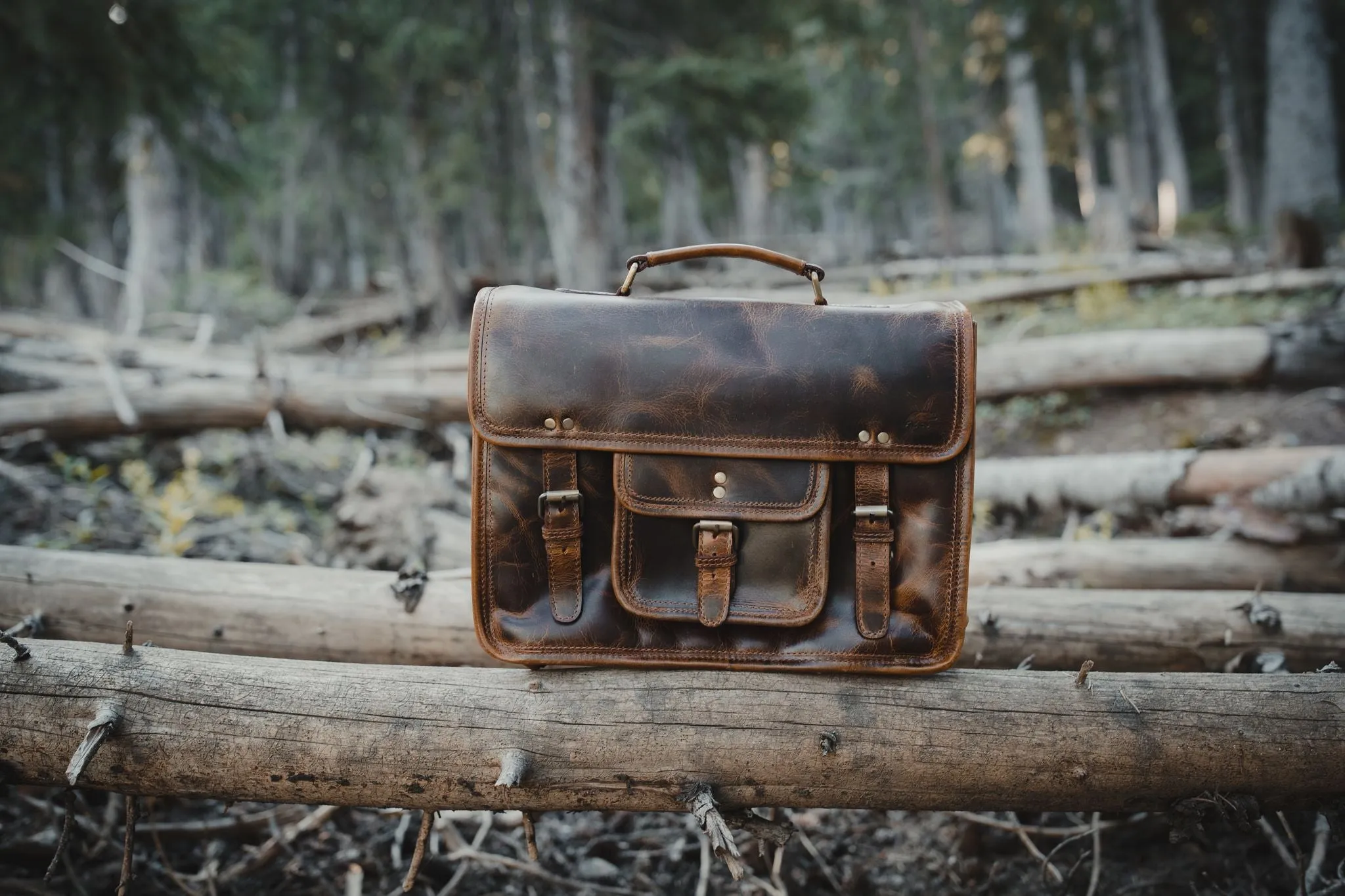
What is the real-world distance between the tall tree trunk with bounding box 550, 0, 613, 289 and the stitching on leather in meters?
7.63

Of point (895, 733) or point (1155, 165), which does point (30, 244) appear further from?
point (1155, 165)

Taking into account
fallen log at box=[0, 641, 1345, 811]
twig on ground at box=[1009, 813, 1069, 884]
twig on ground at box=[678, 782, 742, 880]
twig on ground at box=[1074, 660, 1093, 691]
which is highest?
twig on ground at box=[1074, 660, 1093, 691]

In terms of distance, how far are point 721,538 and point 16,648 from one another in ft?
4.83

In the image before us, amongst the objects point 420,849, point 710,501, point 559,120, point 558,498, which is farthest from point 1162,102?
point 420,849

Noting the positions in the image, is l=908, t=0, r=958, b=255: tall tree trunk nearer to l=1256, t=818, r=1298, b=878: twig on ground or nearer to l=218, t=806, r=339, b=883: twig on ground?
l=1256, t=818, r=1298, b=878: twig on ground

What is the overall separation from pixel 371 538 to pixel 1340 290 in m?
7.72

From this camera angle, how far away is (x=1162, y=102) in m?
16.2

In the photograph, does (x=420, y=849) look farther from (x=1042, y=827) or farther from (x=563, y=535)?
(x=1042, y=827)

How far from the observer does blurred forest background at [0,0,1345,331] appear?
759 cm

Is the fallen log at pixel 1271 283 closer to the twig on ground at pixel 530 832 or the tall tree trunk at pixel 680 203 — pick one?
the twig on ground at pixel 530 832

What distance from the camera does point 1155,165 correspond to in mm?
20312

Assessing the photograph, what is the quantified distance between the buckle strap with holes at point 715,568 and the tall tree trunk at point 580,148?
770 cm

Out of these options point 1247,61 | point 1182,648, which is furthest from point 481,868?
point 1247,61

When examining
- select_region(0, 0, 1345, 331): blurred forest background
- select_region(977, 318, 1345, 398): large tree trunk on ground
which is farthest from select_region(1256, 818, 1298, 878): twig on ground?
select_region(0, 0, 1345, 331): blurred forest background
